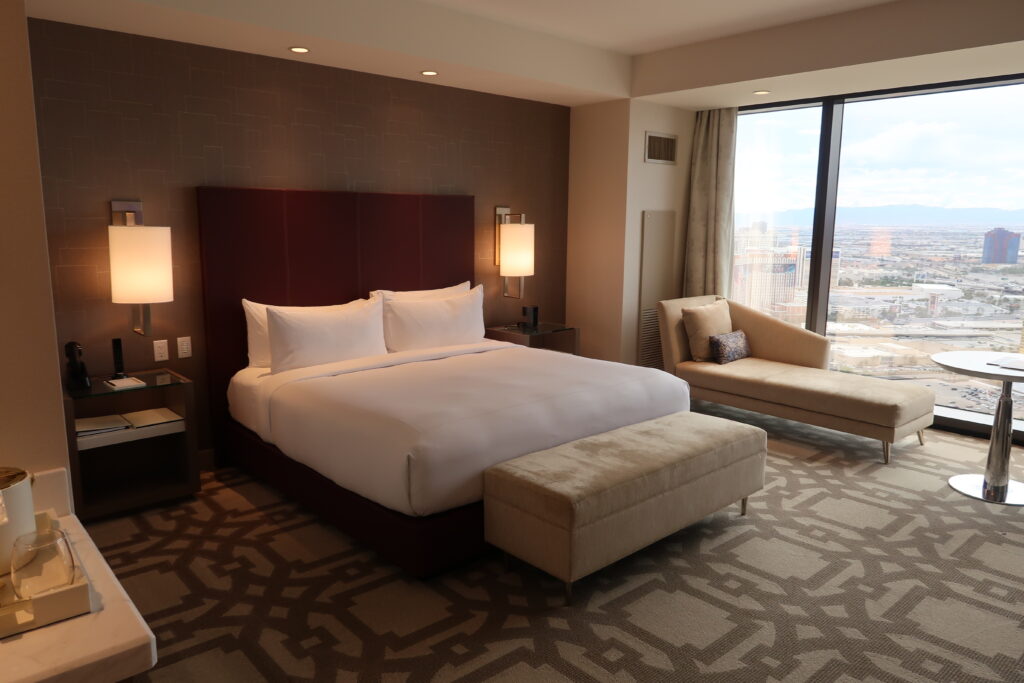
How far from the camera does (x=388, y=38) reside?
3848 millimetres

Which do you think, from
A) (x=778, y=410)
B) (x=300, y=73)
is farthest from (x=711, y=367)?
(x=300, y=73)

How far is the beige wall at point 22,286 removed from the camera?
1.33 metres

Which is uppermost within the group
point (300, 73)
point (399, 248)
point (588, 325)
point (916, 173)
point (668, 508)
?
point (300, 73)

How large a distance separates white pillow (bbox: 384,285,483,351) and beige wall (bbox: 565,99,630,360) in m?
1.38

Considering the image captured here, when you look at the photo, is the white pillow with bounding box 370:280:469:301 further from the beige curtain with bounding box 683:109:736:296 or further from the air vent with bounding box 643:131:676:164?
the beige curtain with bounding box 683:109:736:296

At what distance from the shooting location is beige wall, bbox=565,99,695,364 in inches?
215

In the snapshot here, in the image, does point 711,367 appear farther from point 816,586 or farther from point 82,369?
point 82,369

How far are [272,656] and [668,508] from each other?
5.23 feet

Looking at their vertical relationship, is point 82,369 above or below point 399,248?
below

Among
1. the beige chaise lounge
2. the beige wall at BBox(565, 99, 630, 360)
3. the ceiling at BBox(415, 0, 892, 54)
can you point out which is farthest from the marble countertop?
the beige wall at BBox(565, 99, 630, 360)

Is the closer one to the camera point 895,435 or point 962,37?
point 962,37

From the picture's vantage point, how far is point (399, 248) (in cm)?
470

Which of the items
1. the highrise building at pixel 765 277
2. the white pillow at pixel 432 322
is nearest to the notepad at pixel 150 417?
the white pillow at pixel 432 322

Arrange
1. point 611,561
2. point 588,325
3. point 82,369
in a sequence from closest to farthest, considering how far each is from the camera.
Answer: point 611,561 → point 82,369 → point 588,325
